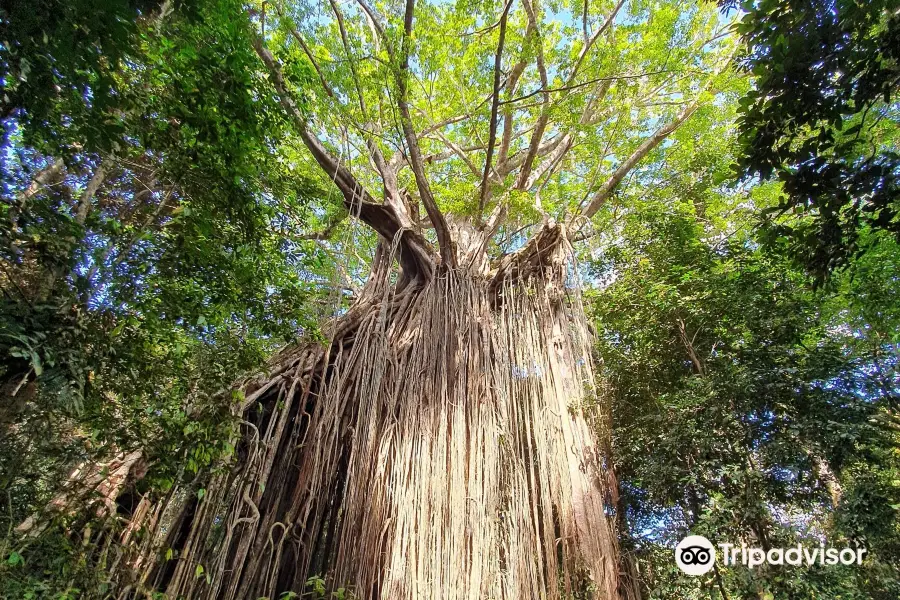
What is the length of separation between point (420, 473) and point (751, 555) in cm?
198

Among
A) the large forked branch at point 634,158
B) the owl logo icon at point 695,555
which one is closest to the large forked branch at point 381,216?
the large forked branch at point 634,158

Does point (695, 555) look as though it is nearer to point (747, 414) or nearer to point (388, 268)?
point (747, 414)

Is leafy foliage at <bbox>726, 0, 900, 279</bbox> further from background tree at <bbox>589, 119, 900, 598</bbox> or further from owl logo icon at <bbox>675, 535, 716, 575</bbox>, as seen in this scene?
owl logo icon at <bbox>675, 535, 716, 575</bbox>

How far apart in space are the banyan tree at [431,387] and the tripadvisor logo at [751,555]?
41 centimetres

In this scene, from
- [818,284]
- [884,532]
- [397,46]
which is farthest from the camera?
[397,46]

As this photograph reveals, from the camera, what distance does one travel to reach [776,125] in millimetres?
1630

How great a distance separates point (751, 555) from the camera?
8.25 feet

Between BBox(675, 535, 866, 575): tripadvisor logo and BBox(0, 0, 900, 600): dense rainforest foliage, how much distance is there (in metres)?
0.06

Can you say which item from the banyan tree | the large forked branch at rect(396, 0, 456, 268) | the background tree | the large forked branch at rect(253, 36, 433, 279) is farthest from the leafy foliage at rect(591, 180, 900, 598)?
the large forked branch at rect(253, 36, 433, 279)

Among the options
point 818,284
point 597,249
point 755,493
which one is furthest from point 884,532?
point 597,249

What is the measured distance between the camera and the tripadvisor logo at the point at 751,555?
7.63 feet

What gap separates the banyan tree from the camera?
2.12 metres

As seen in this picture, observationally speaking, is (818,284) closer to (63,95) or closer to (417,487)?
(417,487)

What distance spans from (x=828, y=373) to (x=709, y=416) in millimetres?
695
